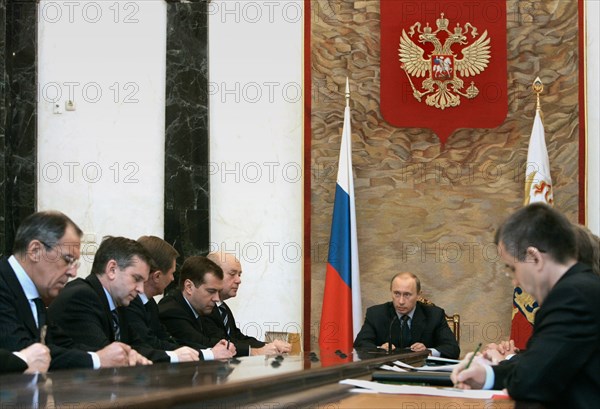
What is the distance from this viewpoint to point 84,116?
8.52 metres

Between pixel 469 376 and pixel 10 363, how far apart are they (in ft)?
5.38

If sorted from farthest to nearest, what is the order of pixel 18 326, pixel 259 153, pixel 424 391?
pixel 259 153 < pixel 18 326 < pixel 424 391

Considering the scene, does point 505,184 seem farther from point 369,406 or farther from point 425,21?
point 369,406

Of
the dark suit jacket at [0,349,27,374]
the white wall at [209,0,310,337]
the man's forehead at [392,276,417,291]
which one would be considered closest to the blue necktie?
the man's forehead at [392,276,417,291]

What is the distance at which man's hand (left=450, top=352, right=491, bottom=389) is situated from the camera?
9.91 feet

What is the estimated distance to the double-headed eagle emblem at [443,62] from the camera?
27.8 feet

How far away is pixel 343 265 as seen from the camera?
809 cm

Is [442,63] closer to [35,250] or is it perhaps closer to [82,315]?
[82,315]

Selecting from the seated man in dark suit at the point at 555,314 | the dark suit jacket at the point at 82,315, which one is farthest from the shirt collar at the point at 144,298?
the seated man in dark suit at the point at 555,314

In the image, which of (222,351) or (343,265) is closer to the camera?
(222,351)

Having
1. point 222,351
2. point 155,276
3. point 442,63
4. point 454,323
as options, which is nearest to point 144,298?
point 155,276

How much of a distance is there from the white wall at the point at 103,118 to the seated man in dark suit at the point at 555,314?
19.4ft

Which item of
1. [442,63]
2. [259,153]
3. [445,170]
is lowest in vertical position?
[445,170]

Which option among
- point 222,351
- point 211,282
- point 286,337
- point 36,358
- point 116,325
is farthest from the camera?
point 286,337
